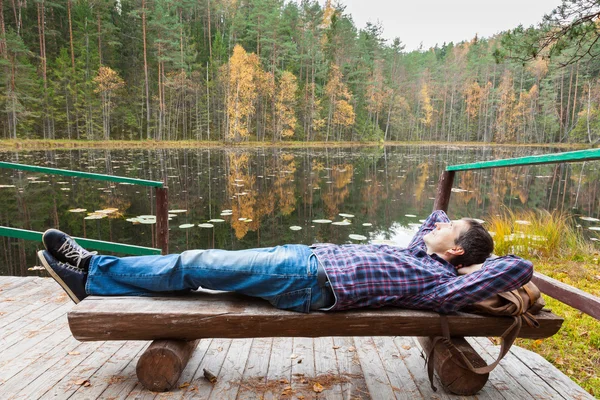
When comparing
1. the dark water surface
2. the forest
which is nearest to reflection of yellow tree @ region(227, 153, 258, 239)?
the dark water surface

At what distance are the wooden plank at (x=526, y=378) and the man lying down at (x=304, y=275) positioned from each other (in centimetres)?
60

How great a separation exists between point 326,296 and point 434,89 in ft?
163

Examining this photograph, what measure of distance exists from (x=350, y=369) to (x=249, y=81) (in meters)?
28.4

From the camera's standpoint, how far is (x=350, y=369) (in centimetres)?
175

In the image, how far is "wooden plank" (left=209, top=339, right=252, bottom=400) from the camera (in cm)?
152

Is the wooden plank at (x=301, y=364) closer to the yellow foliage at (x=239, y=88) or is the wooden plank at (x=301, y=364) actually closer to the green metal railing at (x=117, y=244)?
the green metal railing at (x=117, y=244)

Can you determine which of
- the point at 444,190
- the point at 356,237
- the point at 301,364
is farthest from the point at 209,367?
the point at 356,237

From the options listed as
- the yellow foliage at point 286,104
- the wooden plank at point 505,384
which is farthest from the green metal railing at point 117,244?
the yellow foliage at point 286,104

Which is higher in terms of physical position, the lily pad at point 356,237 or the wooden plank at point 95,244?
the wooden plank at point 95,244

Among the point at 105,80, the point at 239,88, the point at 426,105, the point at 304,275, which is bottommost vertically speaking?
the point at 304,275

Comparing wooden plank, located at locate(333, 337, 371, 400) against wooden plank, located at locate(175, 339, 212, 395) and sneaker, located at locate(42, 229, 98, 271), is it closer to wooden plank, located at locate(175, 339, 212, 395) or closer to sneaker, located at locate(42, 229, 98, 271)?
wooden plank, located at locate(175, 339, 212, 395)

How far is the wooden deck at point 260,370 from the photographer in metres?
1.53

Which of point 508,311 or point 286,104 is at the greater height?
point 286,104

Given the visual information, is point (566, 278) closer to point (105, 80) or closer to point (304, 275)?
point (304, 275)
